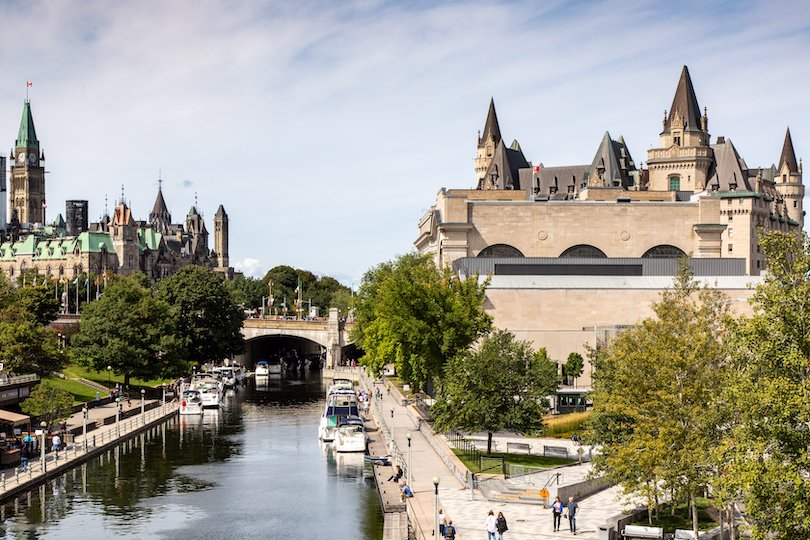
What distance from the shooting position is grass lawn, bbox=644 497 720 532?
40656 mm

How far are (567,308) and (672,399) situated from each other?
184 ft

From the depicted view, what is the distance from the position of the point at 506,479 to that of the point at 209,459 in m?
24.2

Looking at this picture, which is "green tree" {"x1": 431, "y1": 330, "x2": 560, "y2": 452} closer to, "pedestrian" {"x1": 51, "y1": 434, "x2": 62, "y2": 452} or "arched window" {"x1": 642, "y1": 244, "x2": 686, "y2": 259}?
"pedestrian" {"x1": 51, "y1": 434, "x2": 62, "y2": 452}

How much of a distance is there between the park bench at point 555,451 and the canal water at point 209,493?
9727 mm

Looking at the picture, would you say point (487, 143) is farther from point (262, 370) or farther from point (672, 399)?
point (672, 399)

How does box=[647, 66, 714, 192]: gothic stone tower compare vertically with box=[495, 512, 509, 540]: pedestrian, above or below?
above

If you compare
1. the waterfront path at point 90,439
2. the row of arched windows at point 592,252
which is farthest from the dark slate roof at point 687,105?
the waterfront path at point 90,439

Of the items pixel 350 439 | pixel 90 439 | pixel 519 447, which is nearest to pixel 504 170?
pixel 350 439

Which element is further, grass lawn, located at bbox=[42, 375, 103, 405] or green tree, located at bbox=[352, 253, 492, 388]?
grass lawn, located at bbox=[42, 375, 103, 405]

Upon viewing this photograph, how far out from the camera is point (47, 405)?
66.7 m

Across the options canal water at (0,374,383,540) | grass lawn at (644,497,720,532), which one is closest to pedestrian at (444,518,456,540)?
canal water at (0,374,383,540)

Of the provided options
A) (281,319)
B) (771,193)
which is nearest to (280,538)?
(281,319)

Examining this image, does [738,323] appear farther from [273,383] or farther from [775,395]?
[273,383]

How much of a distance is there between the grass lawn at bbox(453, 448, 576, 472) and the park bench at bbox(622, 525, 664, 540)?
52.2 feet
